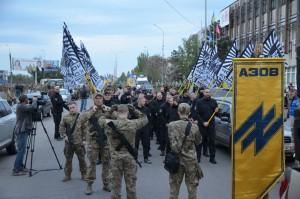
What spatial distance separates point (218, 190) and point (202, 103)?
3.76 meters

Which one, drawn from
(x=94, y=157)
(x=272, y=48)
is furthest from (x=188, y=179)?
(x=272, y=48)

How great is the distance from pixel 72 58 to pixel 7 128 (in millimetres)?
3183

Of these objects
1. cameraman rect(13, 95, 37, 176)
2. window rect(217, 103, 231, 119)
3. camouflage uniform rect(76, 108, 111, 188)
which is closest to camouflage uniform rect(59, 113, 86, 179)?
camouflage uniform rect(76, 108, 111, 188)

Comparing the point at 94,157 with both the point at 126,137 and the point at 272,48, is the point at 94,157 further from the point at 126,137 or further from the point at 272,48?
the point at 272,48

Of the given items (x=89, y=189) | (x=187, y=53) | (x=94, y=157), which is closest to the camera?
(x=94, y=157)

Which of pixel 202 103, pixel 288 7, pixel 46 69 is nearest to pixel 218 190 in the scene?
pixel 202 103

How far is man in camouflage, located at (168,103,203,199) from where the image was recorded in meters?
6.79

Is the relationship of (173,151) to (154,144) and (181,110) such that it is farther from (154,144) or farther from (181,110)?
(154,144)

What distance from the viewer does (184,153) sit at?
6812 millimetres

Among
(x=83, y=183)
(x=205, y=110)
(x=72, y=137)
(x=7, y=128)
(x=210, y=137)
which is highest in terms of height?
(x=205, y=110)

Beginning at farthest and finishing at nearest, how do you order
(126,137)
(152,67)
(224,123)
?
(152,67) → (224,123) → (126,137)

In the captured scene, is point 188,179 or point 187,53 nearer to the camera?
point 188,179

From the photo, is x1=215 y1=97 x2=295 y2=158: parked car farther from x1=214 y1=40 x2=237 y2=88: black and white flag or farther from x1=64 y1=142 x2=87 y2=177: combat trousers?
x1=64 y1=142 x2=87 y2=177: combat trousers

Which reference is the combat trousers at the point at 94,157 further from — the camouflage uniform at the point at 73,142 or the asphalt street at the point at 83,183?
the camouflage uniform at the point at 73,142
